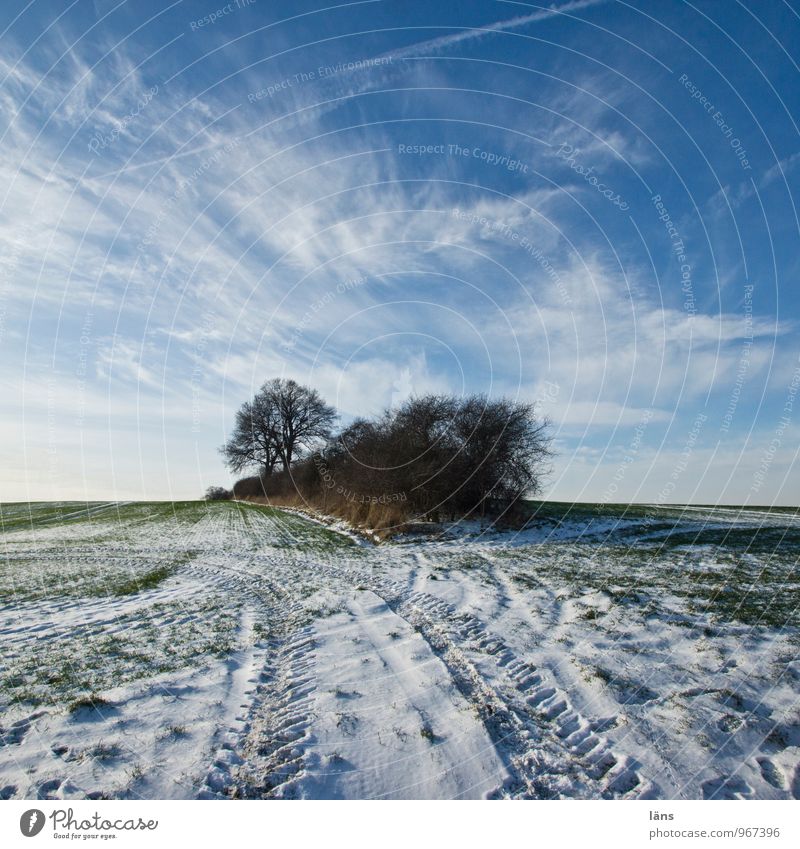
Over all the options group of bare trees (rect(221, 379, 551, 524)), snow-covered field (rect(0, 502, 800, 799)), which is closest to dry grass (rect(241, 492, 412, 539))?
group of bare trees (rect(221, 379, 551, 524))

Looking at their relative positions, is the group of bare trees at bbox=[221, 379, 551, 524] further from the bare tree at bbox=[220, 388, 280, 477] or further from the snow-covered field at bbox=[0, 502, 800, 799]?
the bare tree at bbox=[220, 388, 280, 477]

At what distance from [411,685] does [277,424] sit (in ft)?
177

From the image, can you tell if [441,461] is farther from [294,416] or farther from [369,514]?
[294,416]

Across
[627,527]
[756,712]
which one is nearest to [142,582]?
[756,712]

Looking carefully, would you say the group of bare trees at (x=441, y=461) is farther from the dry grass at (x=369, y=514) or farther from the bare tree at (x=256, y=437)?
the bare tree at (x=256, y=437)

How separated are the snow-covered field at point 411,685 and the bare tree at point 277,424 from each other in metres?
45.1

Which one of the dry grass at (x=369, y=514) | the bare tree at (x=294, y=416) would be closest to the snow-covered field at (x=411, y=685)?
the dry grass at (x=369, y=514)

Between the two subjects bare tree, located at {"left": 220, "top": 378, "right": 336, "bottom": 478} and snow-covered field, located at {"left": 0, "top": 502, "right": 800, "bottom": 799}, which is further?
bare tree, located at {"left": 220, "top": 378, "right": 336, "bottom": 478}

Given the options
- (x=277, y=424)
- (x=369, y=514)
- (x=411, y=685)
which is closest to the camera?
(x=411, y=685)

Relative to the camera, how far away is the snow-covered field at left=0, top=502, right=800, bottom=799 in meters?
4.05

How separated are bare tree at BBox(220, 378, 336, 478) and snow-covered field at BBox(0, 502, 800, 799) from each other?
148ft

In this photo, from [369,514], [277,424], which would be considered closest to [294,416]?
[277,424]

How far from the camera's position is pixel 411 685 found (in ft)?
19.1

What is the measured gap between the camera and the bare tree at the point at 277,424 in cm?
5681
